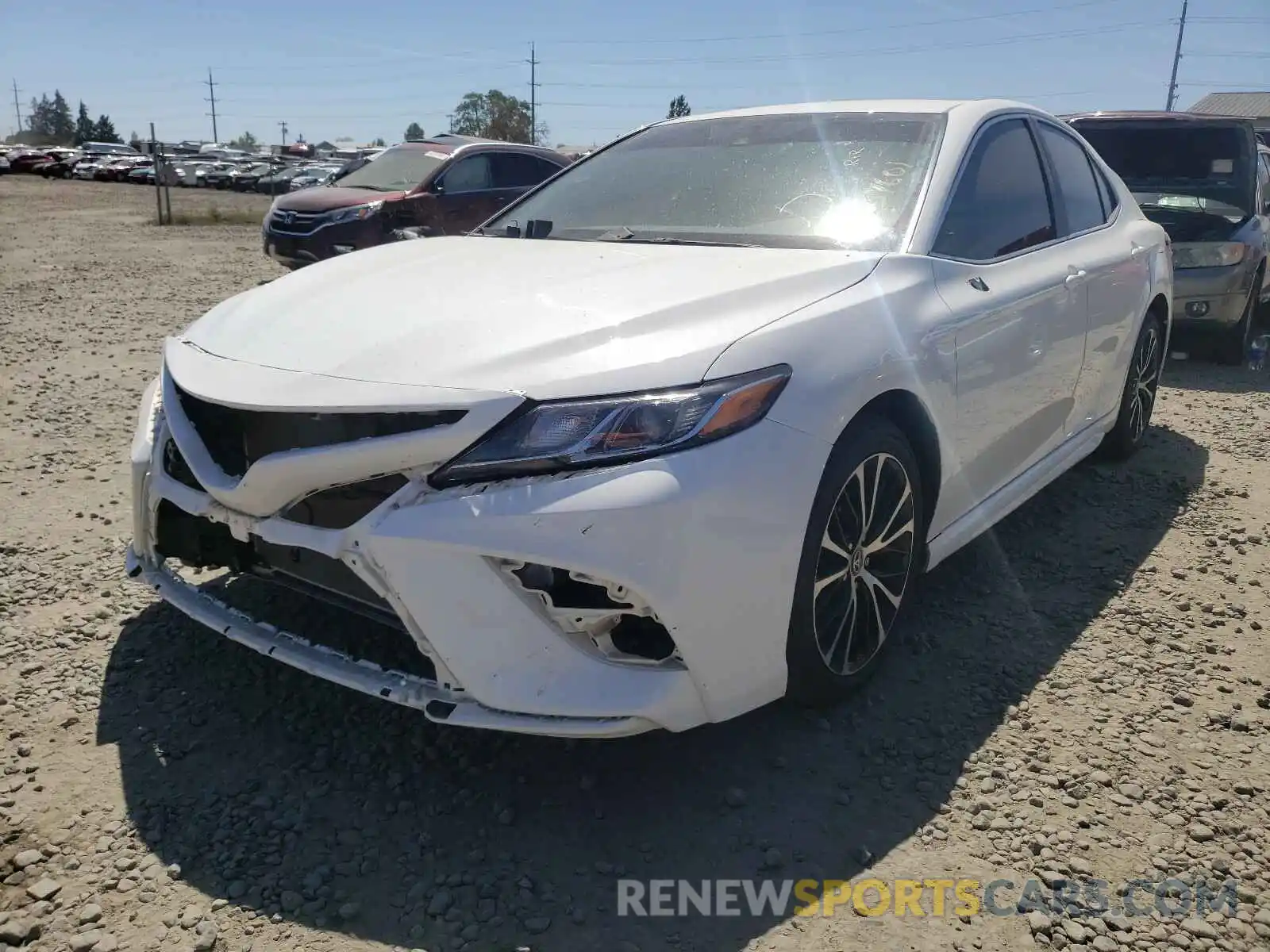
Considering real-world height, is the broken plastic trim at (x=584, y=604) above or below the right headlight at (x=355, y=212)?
below

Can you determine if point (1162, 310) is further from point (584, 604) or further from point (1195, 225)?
point (584, 604)

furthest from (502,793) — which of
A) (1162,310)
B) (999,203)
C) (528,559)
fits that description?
(1162,310)

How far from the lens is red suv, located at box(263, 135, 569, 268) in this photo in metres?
10.9

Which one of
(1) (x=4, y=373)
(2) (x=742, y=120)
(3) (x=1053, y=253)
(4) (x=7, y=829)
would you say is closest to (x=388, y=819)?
(4) (x=7, y=829)

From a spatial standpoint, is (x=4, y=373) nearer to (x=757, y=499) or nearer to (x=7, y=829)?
(x=7, y=829)

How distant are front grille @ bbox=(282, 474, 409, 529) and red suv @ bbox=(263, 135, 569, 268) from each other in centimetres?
866

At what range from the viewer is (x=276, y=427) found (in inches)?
92.7

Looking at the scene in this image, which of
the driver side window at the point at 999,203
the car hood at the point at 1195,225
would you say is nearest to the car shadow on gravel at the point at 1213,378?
the car hood at the point at 1195,225

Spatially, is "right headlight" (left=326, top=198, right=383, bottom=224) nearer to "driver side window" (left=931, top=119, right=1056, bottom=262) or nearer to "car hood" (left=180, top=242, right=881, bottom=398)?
"car hood" (left=180, top=242, right=881, bottom=398)

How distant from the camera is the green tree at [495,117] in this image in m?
70.0

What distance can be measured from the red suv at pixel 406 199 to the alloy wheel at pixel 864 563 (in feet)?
27.9

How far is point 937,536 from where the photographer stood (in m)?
3.08

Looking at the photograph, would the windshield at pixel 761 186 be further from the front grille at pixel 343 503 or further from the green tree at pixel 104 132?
the green tree at pixel 104 132

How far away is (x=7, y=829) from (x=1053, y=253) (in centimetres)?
361
